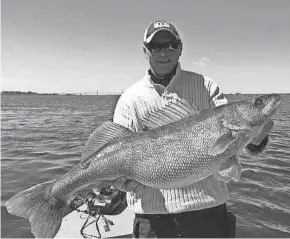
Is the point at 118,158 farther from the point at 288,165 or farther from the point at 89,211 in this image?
the point at 288,165

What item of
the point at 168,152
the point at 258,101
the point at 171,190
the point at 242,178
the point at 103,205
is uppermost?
the point at 258,101

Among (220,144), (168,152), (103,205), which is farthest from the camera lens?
(103,205)

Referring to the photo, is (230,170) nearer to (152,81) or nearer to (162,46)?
(152,81)

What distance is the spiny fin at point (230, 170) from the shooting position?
4.06 meters

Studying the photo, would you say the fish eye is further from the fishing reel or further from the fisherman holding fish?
the fishing reel

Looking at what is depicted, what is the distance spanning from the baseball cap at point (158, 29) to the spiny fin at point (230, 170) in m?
1.77

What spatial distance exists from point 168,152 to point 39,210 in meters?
1.81

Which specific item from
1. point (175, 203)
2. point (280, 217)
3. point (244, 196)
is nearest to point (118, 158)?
point (175, 203)

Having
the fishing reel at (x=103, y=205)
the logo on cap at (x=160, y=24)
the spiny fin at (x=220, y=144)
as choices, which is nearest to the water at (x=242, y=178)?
the fishing reel at (x=103, y=205)

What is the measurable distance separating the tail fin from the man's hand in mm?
2584

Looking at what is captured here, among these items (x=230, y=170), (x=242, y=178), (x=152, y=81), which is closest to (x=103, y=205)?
(x=152, y=81)

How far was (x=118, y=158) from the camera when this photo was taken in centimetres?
439

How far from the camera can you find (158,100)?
15.3ft

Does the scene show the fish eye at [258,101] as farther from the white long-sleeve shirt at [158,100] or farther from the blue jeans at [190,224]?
the blue jeans at [190,224]
